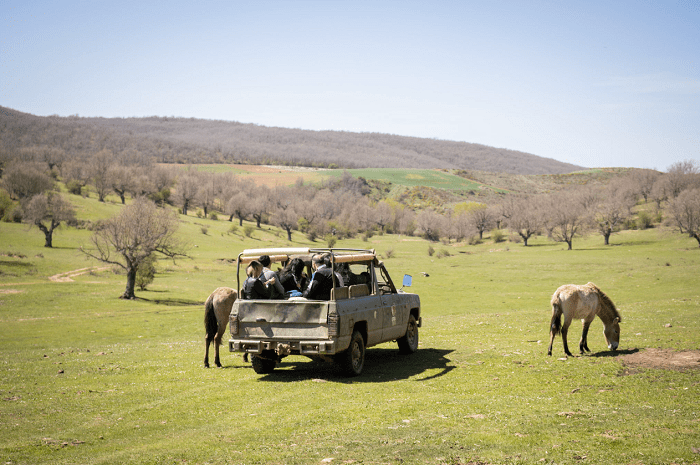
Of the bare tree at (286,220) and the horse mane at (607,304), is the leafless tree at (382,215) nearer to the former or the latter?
the bare tree at (286,220)

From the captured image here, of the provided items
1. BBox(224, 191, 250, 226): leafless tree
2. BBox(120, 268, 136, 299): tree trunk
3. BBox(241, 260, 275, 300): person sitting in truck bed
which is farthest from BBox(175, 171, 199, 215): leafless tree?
BBox(241, 260, 275, 300): person sitting in truck bed

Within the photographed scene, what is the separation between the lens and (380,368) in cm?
1457

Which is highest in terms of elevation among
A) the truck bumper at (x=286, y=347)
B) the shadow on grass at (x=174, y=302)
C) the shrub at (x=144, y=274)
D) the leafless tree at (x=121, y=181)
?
the leafless tree at (x=121, y=181)

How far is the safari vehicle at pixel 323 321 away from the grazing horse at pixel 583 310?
15.2ft

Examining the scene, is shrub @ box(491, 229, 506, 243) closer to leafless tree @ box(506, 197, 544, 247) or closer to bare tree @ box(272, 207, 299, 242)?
leafless tree @ box(506, 197, 544, 247)

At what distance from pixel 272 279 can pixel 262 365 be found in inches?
98.6

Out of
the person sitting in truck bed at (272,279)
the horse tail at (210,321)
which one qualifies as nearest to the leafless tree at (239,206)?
the horse tail at (210,321)

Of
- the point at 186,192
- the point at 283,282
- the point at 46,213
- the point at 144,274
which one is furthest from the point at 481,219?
the point at 283,282

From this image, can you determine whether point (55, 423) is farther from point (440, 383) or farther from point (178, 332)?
point (178, 332)

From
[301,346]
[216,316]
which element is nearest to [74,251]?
[216,316]

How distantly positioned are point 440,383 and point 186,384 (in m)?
6.33

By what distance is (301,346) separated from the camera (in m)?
12.5

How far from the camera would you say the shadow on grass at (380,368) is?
1329cm

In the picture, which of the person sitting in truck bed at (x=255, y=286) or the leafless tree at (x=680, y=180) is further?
the leafless tree at (x=680, y=180)
